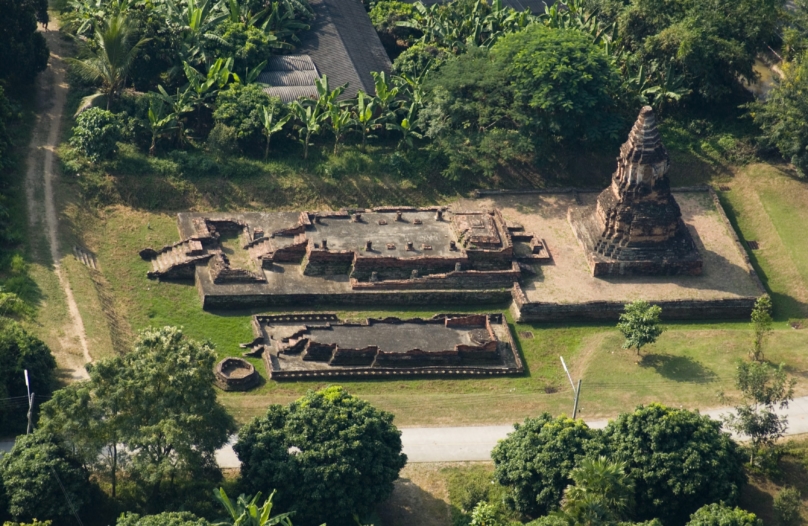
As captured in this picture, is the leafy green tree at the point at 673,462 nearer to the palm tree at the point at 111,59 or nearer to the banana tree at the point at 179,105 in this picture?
the banana tree at the point at 179,105

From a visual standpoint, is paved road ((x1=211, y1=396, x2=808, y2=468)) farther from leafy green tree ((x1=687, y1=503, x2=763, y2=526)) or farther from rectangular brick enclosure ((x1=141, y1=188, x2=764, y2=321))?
rectangular brick enclosure ((x1=141, y1=188, x2=764, y2=321))

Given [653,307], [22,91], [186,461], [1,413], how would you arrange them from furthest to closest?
[22,91] → [653,307] → [1,413] → [186,461]

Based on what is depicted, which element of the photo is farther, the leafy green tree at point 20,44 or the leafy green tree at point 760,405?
the leafy green tree at point 20,44

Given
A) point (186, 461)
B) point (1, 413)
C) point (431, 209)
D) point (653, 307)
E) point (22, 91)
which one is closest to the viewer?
point (186, 461)

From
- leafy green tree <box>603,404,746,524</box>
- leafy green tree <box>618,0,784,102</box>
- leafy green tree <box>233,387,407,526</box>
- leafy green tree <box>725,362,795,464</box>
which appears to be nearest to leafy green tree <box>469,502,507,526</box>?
leafy green tree <box>233,387,407,526</box>

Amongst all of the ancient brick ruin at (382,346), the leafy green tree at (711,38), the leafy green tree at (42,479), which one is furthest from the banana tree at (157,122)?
the leafy green tree at (711,38)

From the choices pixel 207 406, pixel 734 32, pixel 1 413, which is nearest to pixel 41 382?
pixel 1 413

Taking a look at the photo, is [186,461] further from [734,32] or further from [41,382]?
[734,32]
